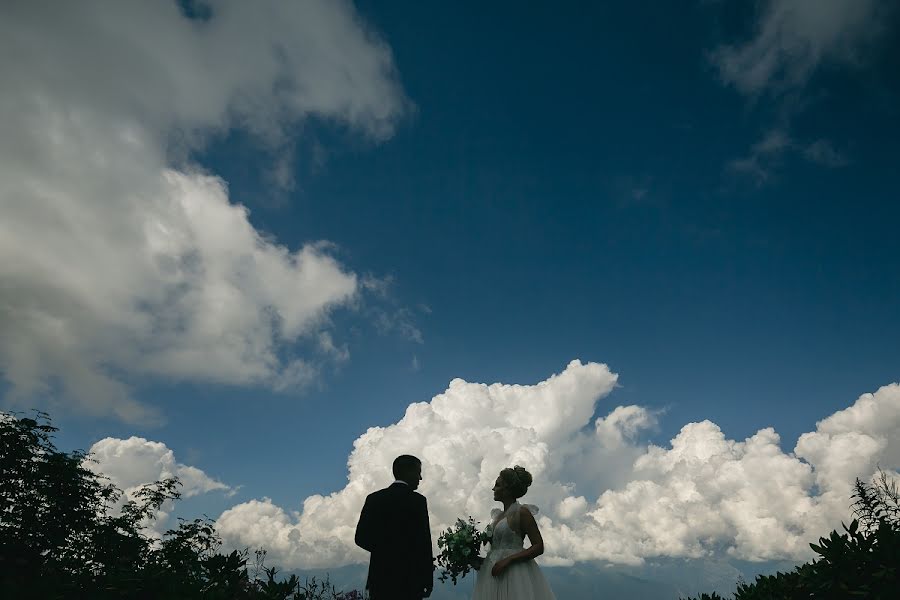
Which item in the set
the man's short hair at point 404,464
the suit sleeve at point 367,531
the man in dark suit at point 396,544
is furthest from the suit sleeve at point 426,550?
the suit sleeve at point 367,531

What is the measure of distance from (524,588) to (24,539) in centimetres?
1414

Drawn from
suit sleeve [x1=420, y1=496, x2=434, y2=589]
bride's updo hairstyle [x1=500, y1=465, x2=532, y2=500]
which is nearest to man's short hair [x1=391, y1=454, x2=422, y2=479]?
suit sleeve [x1=420, y1=496, x2=434, y2=589]

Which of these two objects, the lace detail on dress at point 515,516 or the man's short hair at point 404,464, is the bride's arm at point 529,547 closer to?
the lace detail on dress at point 515,516

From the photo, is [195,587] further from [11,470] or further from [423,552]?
[11,470]

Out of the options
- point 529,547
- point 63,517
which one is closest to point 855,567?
point 529,547

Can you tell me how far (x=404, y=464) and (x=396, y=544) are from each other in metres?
0.75

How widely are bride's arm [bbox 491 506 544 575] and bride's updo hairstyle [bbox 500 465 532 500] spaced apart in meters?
0.28

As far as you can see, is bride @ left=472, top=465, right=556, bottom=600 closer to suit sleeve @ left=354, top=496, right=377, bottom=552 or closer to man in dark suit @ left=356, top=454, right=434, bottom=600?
man in dark suit @ left=356, top=454, right=434, bottom=600

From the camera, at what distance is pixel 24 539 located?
528 inches

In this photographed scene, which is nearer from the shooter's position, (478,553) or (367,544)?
(367,544)

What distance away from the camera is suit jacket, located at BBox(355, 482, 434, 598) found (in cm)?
489

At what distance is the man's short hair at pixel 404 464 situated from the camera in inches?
205

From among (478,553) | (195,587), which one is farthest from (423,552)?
(478,553)

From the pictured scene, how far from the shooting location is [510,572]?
6.99 m
